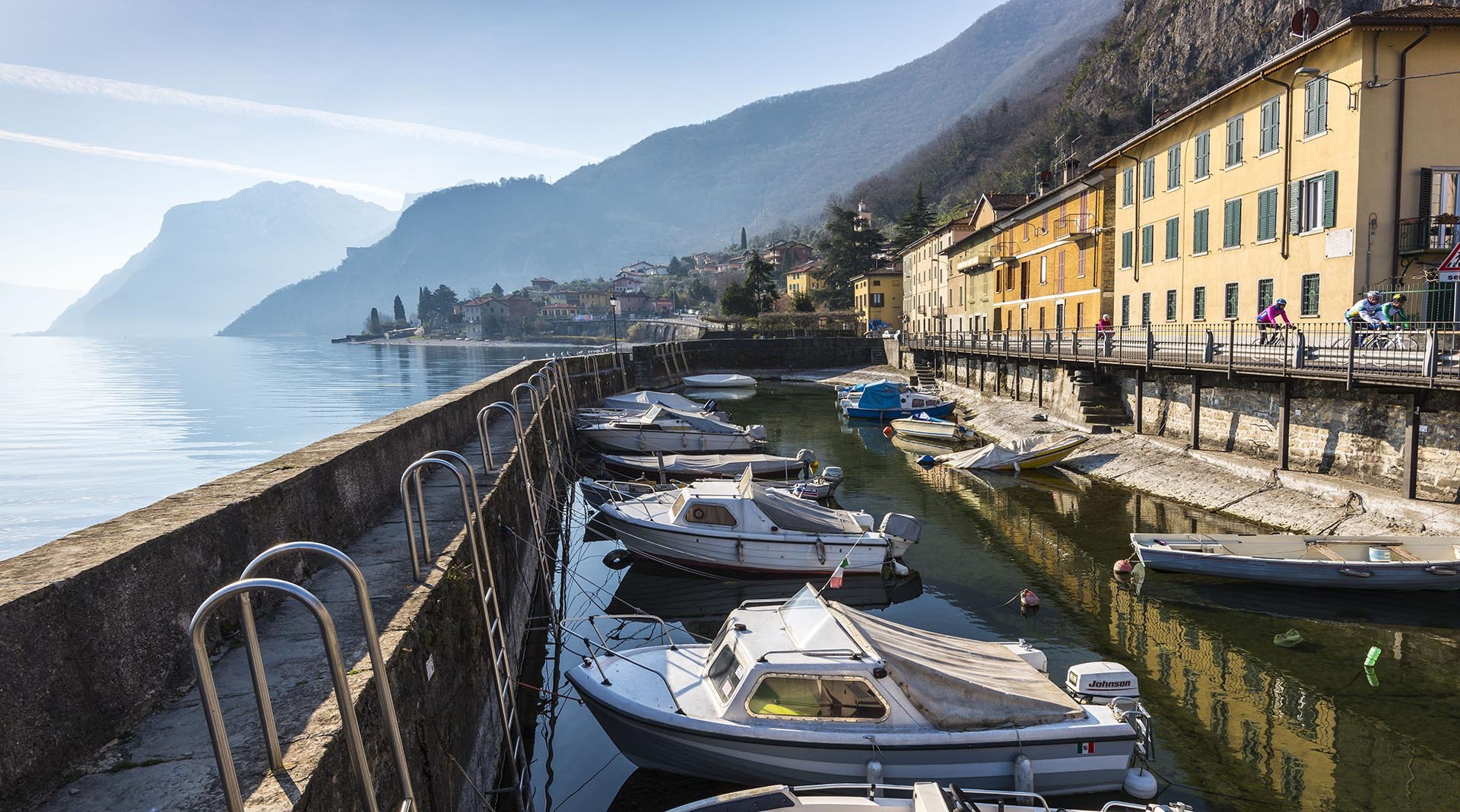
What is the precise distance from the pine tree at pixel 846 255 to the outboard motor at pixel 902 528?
91481 millimetres

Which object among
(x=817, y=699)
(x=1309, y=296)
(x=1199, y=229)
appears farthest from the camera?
(x=1199, y=229)

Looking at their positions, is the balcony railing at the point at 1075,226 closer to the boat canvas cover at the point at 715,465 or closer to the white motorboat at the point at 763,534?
the boat canvas cover at the point at 715,465

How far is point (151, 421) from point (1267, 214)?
216ft

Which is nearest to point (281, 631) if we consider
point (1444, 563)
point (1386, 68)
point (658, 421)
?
point (1444, 563)

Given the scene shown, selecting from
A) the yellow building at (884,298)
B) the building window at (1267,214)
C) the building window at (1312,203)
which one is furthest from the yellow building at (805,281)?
the building window at (1312,203)

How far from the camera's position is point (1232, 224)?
28.9 metres

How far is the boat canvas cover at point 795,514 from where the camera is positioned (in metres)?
18.8

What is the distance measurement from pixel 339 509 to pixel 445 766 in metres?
4.18

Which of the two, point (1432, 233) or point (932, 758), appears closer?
point (932, 758)

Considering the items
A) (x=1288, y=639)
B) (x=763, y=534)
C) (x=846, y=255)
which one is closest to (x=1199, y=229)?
(x=1288, y=639)

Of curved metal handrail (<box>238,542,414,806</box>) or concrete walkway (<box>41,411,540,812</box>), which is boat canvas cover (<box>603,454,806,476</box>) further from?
curved metal handrail (<box>238,542,414,806</box>)

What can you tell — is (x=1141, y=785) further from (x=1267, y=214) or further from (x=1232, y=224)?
(x=1232, y=224)

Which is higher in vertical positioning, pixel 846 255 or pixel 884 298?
pixel 846 255

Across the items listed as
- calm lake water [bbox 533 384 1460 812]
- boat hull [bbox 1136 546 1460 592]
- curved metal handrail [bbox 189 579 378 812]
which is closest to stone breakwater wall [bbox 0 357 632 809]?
curved metal handrail [bbox 189 579 378 812]
